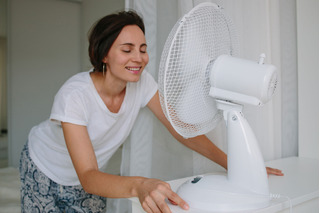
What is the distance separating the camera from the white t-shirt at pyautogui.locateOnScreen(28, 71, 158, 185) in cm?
119

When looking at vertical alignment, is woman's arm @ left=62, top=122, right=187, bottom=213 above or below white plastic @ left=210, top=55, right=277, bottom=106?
below

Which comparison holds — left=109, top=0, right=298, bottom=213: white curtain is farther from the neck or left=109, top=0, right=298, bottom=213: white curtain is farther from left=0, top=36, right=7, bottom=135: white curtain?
left=0, top=36, right=7, bottom=135: white curtain

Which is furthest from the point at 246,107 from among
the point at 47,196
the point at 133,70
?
the point at 47,196

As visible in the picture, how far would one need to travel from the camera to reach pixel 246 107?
144 centimetres

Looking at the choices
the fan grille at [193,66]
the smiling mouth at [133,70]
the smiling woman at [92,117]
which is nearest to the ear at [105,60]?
the smiling woman at [92,117]

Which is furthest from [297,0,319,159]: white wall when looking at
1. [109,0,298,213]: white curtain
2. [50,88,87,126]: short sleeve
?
[50,88,87,126]: short sleeve

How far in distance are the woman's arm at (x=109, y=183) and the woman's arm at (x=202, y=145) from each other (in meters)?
0.37

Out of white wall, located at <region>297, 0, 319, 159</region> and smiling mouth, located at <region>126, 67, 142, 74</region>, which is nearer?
smiling mouth, located at <region>126, 67, 142, 74</region>

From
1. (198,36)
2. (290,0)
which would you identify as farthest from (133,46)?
(290,0)

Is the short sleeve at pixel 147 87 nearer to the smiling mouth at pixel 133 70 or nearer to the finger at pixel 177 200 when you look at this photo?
the smiling mouth at pixel 133 70

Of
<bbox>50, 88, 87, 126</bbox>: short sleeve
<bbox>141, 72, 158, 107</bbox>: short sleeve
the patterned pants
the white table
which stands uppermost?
<bbox>141, 72, 158, 107</bbox>: short sleeve

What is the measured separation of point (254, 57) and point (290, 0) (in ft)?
1.43

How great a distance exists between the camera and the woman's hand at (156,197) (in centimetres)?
72

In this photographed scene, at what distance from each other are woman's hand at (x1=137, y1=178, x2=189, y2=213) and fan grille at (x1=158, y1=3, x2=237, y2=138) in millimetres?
159
